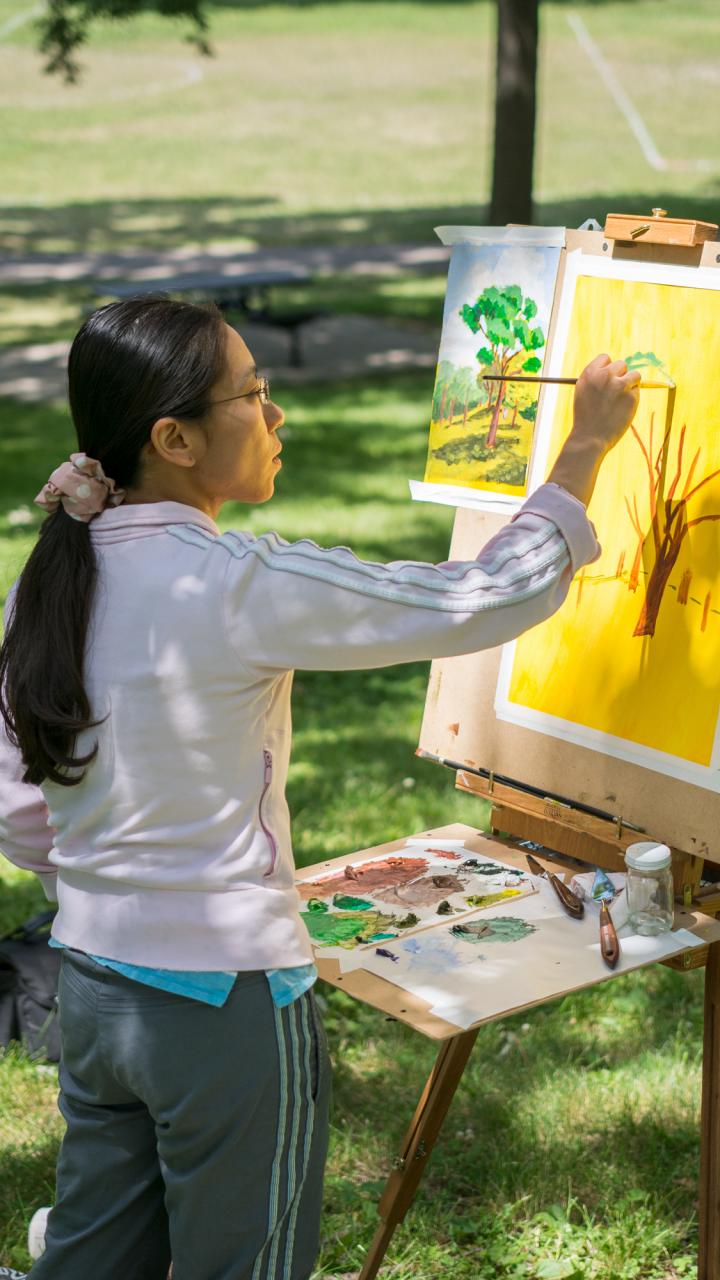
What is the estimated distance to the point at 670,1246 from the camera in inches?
109

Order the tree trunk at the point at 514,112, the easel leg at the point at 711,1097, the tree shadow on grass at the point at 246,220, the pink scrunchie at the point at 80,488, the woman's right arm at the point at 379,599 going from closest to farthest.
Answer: the woman's right arm at the point at 379,599 → the pink scrunchie at the point at 80,488 → the easel leg at the point at 711,1097 → the tree trunk at the point at 514,112 → the tree shadow on grass at the point at 246,220

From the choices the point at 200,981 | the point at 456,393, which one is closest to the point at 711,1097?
the point at 200,981

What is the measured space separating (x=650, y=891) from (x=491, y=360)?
87cm

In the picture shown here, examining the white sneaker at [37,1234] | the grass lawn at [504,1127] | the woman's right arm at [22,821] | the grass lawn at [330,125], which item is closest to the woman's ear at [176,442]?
the woman's right arm at [22,821]

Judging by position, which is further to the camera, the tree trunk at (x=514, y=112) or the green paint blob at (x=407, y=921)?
the tree trunk at (x=514, y=112)

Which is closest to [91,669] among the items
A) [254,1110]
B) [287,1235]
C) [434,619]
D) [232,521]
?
[434,619]

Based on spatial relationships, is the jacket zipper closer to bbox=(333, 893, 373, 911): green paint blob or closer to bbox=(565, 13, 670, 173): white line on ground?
bbox=(333, 893, 373, 911): green paint blob

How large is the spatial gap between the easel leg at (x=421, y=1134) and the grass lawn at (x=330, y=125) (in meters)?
14.6

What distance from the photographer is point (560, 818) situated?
97.1 inches

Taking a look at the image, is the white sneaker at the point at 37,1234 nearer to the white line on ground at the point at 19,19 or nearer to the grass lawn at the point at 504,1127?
the grass lawn at the point at 504,1127

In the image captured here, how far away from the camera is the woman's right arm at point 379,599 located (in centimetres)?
170

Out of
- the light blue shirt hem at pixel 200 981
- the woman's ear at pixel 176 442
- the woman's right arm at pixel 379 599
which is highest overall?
the woman's ear at pixel 176 442

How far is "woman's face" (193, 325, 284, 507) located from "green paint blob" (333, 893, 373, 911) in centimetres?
73

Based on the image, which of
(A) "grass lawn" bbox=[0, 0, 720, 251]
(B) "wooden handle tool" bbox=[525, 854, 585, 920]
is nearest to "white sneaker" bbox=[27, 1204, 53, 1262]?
(B) "wooden handle tool" bbox=[525, 854, 585, 920]
